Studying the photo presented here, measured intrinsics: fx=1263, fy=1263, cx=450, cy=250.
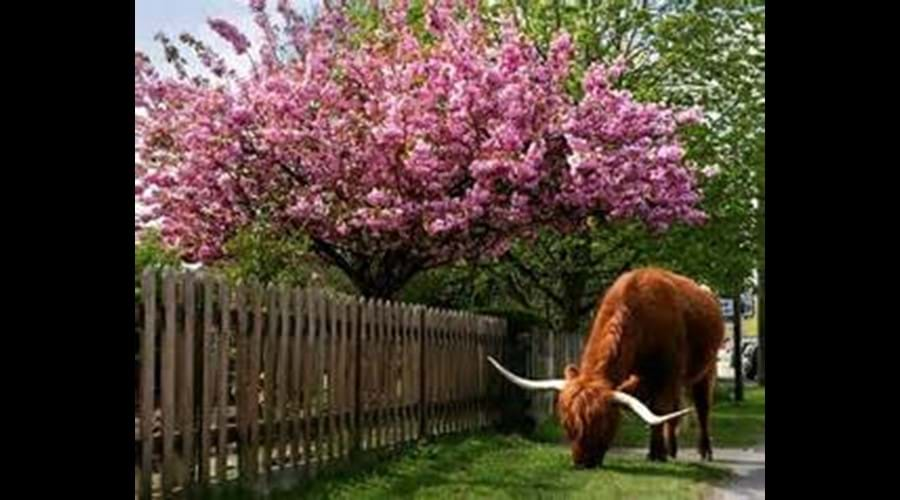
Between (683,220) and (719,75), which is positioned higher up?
(719,75)

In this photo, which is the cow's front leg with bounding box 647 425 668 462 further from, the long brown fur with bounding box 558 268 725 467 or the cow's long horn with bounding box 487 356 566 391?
the cow's long horn with bounding box 487 356 566 391

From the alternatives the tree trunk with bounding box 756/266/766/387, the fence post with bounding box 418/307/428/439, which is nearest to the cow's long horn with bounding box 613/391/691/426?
the fence post with bounding box 418/307/428/439

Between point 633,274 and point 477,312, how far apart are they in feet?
5.99

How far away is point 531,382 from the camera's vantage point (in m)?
5.22

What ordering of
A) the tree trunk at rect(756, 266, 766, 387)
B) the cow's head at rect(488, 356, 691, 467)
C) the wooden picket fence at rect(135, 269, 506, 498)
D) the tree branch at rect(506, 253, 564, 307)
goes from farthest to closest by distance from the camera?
the tree branch at rect(506, 253, 564, 307) → the cow's head at rect(488, 356, 691, 467) → the wooden picket fence at rect(135, 269, 506, 498) → the tree trunk at rect(756, 266, 766, 387)

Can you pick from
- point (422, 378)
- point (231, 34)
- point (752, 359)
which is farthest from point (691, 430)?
point (752, 359)

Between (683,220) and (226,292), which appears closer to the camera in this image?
(226,292)

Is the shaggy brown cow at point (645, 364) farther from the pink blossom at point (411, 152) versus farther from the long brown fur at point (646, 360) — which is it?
the pink blossom at point (411, 152)

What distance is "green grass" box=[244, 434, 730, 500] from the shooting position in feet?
12.7

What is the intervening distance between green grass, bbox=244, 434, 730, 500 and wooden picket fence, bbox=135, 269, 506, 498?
0.13 metres

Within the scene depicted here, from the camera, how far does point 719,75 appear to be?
4.54m
